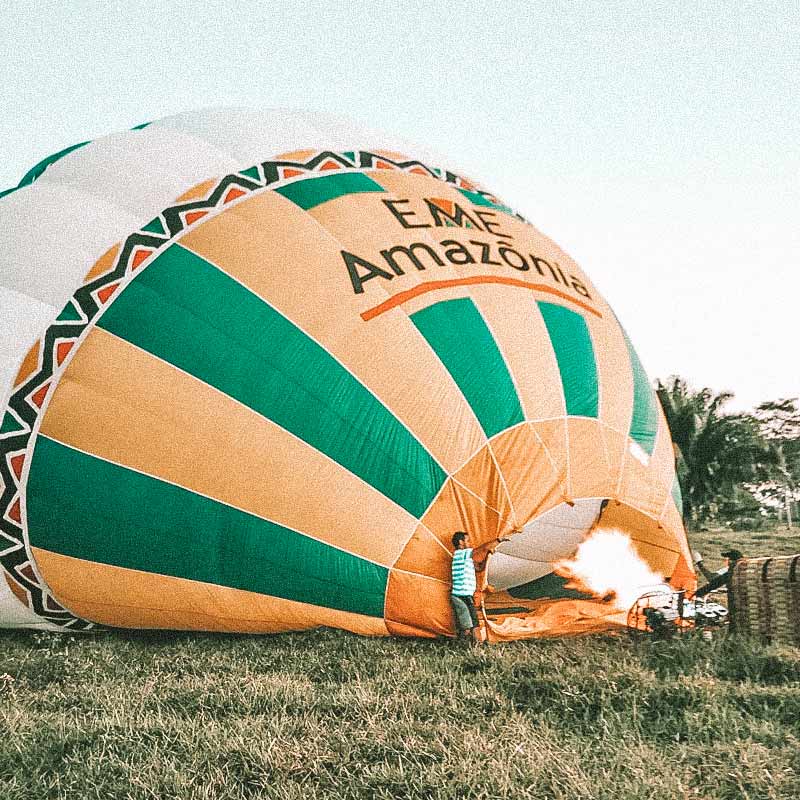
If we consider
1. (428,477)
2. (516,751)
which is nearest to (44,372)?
(428,477)

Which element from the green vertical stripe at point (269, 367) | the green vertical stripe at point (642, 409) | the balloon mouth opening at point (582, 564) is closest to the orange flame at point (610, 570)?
the balloon mouth opening at point (582, 564)

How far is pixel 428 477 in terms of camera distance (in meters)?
4.00

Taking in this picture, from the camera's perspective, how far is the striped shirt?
12.9 ft

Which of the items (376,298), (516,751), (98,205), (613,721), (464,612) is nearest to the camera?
(516,751)

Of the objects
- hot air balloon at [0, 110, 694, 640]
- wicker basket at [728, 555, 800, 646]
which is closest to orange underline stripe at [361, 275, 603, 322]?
hot air balloon at [0, 110, 694, 640]

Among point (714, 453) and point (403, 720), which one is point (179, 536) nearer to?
point (403, 720)

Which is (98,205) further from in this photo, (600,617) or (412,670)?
(600,617)

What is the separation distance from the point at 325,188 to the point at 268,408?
1.33 metres

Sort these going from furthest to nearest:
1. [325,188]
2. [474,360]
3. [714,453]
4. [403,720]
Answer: [714,453], [325,188], [474,360], [403,720]

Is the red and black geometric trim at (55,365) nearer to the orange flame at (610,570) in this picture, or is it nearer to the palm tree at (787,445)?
the orange flame at (610,570)

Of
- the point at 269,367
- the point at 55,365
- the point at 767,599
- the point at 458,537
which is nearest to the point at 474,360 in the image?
the point at 458,537

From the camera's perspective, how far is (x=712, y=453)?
1708cm

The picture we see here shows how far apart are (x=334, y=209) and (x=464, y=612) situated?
2.17 m

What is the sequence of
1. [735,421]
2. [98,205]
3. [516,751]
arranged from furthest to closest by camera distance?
1. [735,421]
2. [98,205]
3. [516,751]
